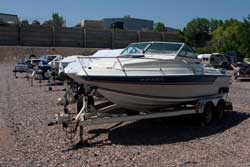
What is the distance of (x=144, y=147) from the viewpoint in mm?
9195

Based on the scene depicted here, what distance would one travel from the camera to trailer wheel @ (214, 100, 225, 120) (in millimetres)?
12422

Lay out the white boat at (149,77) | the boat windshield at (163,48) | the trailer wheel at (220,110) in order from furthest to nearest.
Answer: the trailer wheel at (220,110) → the boat windshield at (163,48) → the white boat at (149,77)

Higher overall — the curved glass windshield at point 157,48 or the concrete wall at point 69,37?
the concrete wall at point 69,37

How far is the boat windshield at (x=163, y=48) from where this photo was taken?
463 inches

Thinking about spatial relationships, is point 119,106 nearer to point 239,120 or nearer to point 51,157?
point 51,157

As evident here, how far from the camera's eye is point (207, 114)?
11.7 m

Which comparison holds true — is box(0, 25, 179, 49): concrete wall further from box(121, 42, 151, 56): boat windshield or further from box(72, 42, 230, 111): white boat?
box(72, 42, 230, 111): white boat

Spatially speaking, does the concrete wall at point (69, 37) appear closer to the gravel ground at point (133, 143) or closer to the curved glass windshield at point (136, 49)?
the gravel ground at point (133, 143)

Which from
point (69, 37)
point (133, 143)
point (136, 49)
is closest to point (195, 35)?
point (69, 37)

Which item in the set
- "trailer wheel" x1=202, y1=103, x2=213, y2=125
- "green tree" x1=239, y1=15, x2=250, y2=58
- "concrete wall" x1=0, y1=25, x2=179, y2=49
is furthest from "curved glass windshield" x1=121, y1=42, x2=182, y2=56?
"concrete wall" x1=0, y1=25, x2=179, y2=49

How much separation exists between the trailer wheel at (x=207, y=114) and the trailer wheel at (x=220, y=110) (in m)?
0.47

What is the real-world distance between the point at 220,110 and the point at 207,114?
946 millimetres

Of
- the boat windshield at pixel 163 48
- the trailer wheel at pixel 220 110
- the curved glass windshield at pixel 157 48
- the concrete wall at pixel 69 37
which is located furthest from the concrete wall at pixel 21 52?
the boat windshield at pixel 163 48

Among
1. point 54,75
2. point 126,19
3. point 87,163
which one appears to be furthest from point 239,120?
point 126,19
